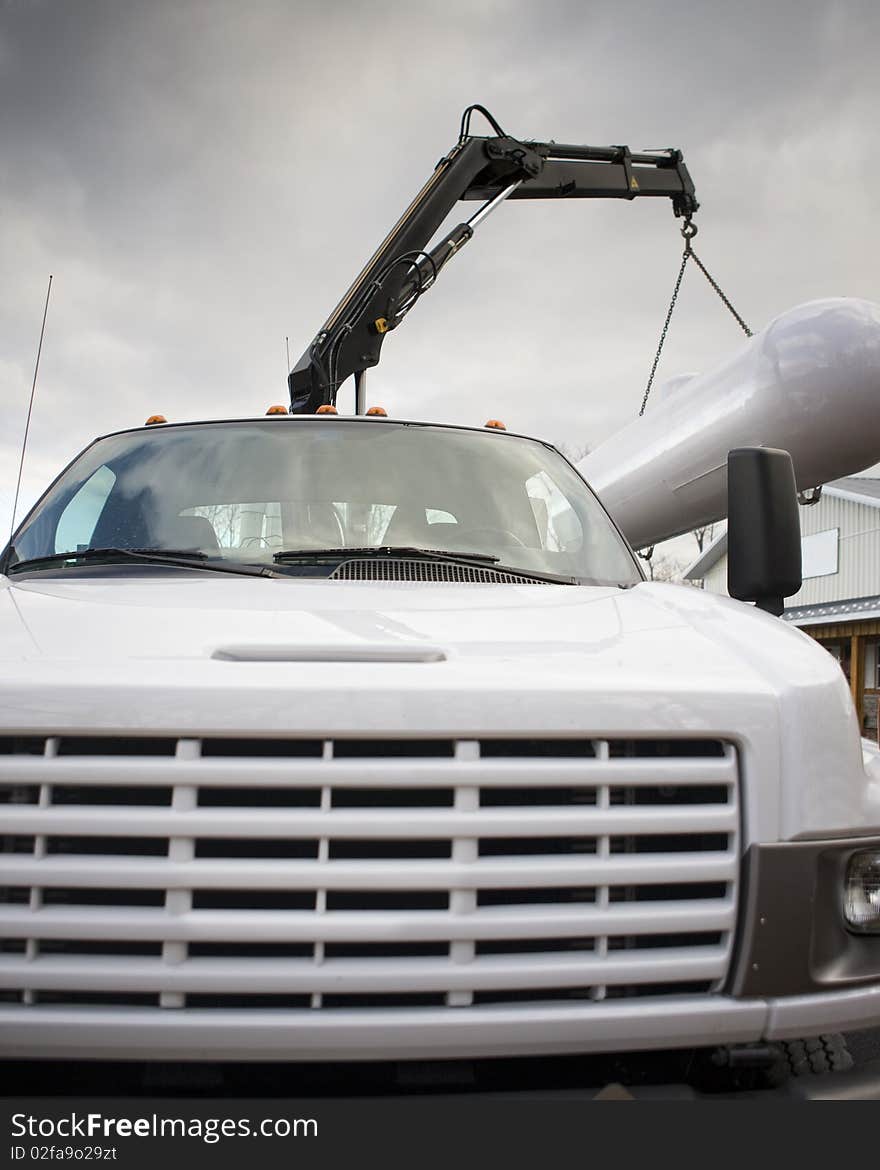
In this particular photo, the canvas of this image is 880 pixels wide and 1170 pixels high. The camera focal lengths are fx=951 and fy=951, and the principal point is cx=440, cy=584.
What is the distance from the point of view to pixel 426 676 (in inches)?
67.0

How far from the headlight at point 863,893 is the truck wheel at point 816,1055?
21cm

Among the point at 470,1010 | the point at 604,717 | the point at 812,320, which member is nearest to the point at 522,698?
the point at 604,717

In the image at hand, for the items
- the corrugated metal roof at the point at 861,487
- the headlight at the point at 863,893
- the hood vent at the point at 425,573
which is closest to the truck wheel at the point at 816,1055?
the headlight at the point at 863,893

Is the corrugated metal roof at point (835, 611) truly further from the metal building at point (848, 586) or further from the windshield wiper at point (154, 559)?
the windshield wiper at point (154, 559)

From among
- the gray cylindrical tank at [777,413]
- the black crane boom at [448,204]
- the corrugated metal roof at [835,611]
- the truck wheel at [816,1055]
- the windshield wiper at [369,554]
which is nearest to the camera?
the truck wheel at [816,1055]

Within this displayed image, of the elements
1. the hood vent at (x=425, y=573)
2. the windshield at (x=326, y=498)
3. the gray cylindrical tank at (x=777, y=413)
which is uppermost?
the gray cylindrical tank at (x=777, y=413)

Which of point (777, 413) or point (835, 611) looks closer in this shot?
point (777, 413)

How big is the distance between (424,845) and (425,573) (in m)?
1.05

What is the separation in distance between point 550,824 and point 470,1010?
0.34 meters

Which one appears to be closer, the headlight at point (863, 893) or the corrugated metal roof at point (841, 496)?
the headlight at point (863, 893)

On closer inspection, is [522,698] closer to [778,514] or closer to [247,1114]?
[247,1114]

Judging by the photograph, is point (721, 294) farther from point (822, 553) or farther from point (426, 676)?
point (822, 553)

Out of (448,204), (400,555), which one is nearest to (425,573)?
(400,555)

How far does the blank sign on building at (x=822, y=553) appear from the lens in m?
24.7
